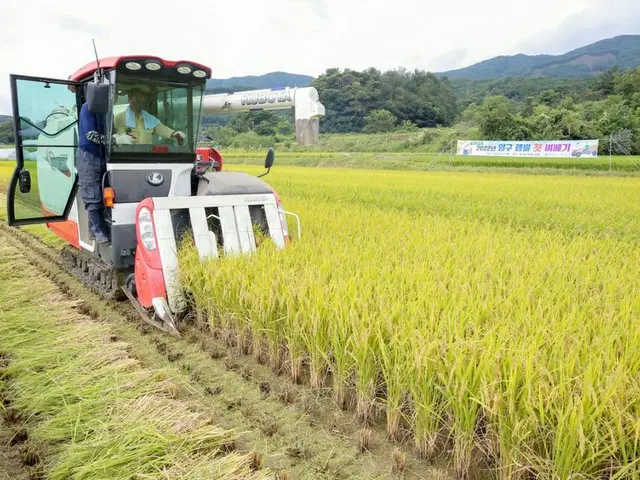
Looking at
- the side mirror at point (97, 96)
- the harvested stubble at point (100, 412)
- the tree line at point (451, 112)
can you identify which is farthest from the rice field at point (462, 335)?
the tree line at point (451, 112)

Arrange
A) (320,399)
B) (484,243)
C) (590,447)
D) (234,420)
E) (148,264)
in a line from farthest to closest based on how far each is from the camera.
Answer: (484,243) < (148,264) < (320,399) < (234,420) < (590,447)

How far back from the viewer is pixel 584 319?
2.70 m

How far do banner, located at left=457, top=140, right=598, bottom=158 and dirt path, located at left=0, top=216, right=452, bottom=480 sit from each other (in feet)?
66.1

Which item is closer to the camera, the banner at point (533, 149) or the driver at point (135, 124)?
the driver at point (135, 124)

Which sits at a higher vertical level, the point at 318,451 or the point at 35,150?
the point at 35,150

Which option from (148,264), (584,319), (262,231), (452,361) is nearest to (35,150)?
(148,264)

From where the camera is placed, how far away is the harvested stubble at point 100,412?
2072mm

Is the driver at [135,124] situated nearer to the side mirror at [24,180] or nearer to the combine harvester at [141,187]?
the combine harvester at [141,187]

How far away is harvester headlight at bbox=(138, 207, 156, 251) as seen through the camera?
383cm

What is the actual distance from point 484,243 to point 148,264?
3.14m

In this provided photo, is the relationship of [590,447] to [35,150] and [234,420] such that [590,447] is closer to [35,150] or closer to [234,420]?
[234,420]

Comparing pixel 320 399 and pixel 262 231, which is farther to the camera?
pixel 262 231

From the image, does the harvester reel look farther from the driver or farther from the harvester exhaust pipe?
the harvester exhaust pipe

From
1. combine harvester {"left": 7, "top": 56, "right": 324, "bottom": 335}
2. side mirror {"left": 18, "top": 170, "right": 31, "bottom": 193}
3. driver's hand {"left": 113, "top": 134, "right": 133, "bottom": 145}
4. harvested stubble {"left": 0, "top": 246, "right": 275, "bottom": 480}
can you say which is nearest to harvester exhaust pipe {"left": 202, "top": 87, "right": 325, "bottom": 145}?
combine harvester {"left": 7, "top": 56, "right": 324, "bottom": 335}
